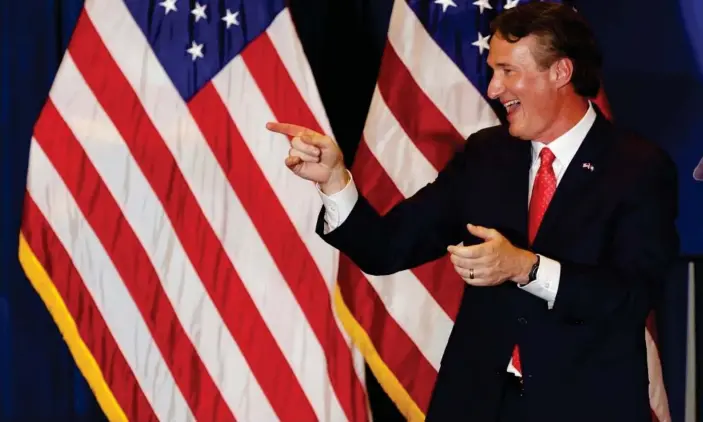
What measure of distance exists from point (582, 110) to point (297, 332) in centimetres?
112

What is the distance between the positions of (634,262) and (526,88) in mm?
359

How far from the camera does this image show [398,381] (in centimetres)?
237

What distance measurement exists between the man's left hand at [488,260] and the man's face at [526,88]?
1.03 feet

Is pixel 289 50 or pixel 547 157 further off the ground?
pixel 289 50

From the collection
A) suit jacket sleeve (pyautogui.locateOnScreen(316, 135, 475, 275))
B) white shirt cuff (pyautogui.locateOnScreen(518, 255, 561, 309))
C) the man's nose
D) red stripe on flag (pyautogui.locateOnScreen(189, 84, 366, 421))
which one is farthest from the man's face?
red stripe on flag (pyautogui.locateOnScreen(189, 84, 366, 421))

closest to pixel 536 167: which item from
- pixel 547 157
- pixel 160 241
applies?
pixel 547 157

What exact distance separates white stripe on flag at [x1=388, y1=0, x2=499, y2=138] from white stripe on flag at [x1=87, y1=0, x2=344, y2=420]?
46 centimetres

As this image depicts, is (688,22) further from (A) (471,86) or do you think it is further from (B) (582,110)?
(B) (582,110)

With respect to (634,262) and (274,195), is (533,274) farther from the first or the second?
(274,195)

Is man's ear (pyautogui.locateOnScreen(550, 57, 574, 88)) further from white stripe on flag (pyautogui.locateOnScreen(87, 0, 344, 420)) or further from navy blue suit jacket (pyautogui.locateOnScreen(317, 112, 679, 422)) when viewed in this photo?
white stripe on flag (pyautogui.locateOnScreen(87, 0, 344, 420))

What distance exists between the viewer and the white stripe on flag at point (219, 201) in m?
2.38

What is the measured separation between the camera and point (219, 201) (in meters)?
2.39

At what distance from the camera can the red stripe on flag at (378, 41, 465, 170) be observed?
2391 millimetres

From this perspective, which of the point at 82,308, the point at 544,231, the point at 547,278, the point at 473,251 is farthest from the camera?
the point at 82,308
